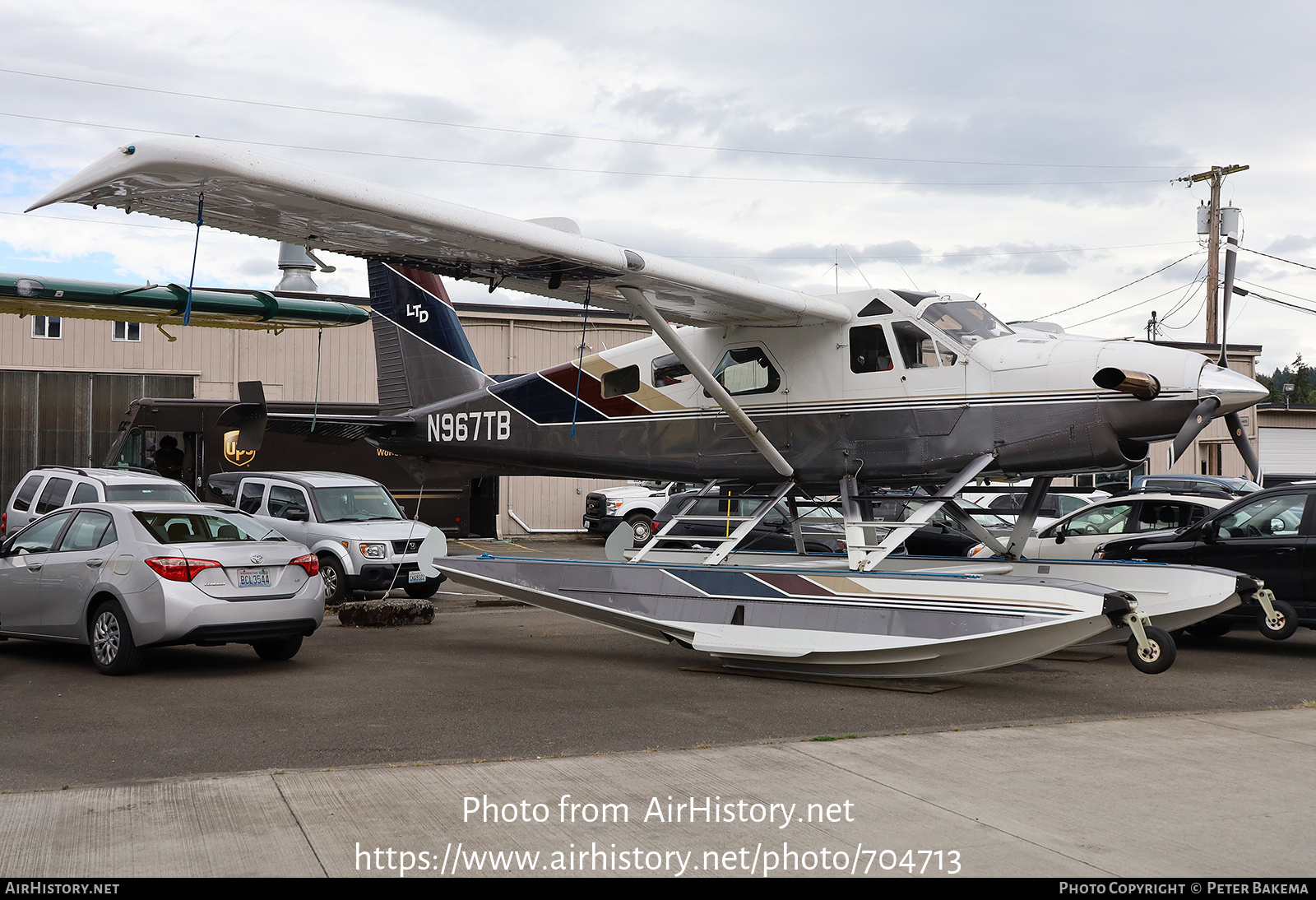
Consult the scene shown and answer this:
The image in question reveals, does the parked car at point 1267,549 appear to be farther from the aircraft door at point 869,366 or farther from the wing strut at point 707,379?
the wing strut at point 707,379

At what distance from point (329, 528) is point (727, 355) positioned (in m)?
6.79

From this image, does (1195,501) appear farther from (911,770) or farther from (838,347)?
(911,770)

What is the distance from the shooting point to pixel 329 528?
51.1ft

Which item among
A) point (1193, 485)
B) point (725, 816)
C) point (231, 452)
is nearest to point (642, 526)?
point (231, 452)

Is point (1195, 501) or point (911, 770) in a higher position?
point (1195, 501)

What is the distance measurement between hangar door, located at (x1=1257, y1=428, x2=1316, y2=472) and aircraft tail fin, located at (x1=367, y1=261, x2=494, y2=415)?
3674 centimetres

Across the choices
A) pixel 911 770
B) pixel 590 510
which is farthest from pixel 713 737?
pixel 590 510

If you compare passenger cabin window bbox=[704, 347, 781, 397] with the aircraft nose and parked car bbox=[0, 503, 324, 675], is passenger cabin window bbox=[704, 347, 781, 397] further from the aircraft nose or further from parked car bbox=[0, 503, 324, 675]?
parked car bbox=[0, 503, 324, 675]

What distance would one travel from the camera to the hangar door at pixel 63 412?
27625mm

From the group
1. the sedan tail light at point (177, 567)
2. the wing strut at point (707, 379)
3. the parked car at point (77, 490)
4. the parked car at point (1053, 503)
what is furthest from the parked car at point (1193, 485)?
the sedan tail light at point (177, 567)

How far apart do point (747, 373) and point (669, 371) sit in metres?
0.93

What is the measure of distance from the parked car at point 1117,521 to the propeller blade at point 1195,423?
5007 mm
